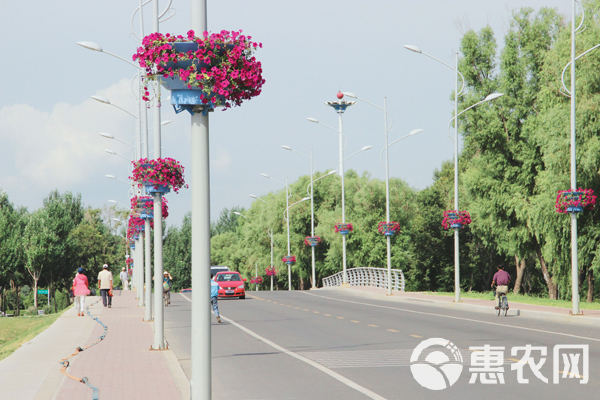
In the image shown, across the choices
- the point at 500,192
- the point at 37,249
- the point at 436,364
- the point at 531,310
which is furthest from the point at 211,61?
the point at 37,249

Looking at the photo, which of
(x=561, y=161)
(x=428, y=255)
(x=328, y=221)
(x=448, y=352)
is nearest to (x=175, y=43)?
(x=448, y=352)

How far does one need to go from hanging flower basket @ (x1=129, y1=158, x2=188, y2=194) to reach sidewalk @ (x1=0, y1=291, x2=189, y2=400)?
3.58 meters

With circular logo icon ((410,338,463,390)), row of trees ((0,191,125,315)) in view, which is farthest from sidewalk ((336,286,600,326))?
row of trees ((0,191,125,315))

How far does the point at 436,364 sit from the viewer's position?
12977 mm

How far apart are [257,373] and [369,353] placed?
10.6 feet

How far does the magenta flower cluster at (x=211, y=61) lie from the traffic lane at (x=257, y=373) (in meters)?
4.87

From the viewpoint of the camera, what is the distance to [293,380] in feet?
37.6

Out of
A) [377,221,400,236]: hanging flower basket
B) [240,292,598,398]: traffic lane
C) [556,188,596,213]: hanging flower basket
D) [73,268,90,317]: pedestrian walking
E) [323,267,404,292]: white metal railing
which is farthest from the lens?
[323,267,404,292]: white metal railing

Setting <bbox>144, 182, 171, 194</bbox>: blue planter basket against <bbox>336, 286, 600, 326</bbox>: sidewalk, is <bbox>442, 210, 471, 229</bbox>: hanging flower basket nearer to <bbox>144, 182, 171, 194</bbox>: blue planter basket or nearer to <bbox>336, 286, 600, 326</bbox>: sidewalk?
<bbox>336, 286, 600, 326</bbox>: sidewalk

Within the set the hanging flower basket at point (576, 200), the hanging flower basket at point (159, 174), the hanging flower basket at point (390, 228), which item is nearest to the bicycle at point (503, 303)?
the hanging flower basket at point (576, 200)

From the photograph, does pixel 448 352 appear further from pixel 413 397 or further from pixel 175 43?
pixel 175 43

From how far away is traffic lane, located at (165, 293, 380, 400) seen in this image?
10.3 meters

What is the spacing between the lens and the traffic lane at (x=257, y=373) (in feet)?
33.7

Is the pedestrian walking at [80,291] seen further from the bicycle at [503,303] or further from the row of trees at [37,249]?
the row of trees at [37,249]
